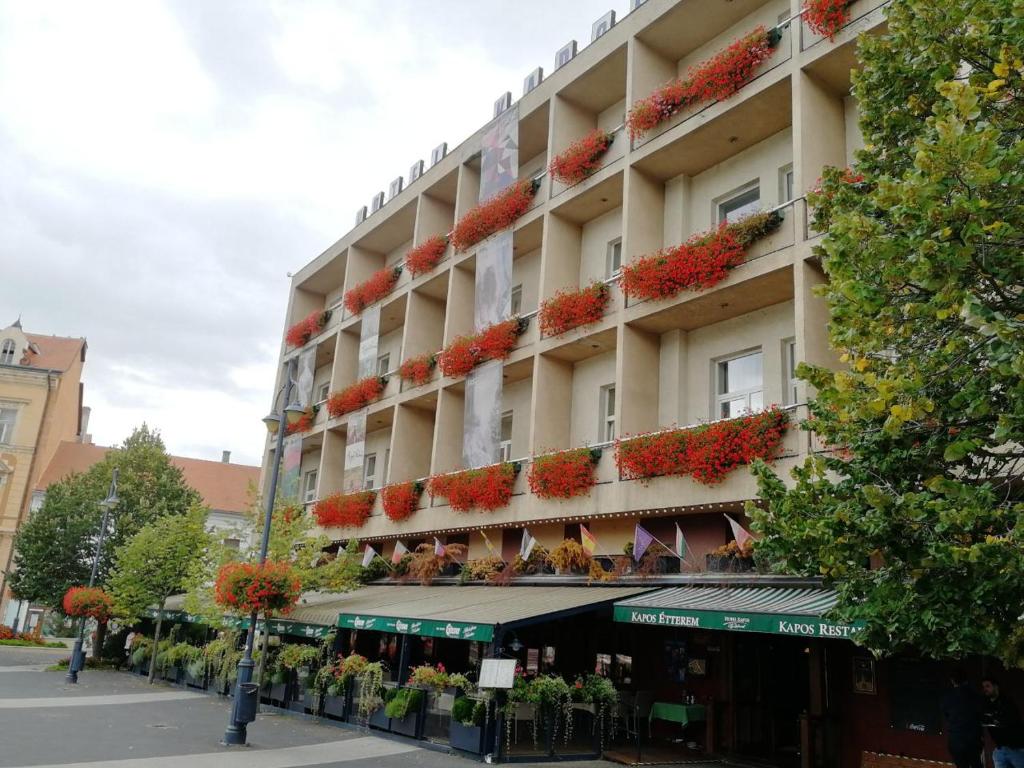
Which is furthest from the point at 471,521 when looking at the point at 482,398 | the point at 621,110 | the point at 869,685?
the point at 621,110

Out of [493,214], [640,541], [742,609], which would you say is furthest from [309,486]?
[742,609]

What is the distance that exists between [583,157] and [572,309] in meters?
4.15

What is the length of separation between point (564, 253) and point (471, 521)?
7.38m

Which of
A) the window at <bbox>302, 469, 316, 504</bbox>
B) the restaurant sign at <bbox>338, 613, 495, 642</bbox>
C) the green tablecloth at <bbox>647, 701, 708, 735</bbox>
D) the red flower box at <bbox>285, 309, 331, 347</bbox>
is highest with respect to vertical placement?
the red flower box at <bbox>285, 309, 331, 347</bbox>

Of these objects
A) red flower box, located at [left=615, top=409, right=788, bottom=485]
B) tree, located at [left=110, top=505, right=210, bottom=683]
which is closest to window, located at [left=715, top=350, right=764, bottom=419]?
red flower box, located at [left=615, top=409, right=788, bottom=485]

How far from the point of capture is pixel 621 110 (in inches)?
904

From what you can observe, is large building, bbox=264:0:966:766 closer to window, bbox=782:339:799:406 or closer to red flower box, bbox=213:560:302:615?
window, bbox=782:339:799:406

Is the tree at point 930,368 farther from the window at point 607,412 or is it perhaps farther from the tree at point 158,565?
the tree at point 158,565

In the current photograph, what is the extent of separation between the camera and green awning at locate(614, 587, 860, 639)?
11.5m

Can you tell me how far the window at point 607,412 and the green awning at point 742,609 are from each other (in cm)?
539

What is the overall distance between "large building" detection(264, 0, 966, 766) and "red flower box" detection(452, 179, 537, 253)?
0.17 m

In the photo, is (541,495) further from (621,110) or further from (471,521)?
(621,110)

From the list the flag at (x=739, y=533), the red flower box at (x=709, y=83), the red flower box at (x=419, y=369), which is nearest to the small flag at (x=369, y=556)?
the red flower box at (x=419, y=369)

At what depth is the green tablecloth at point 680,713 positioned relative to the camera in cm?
1608
